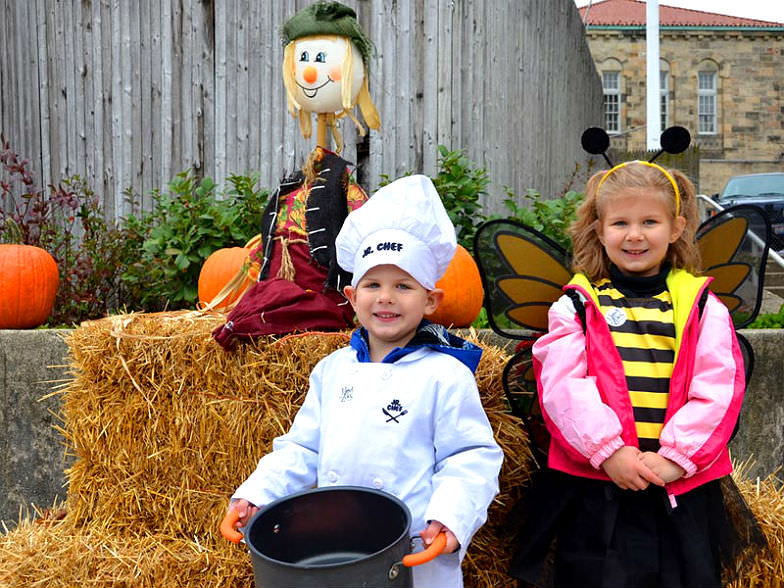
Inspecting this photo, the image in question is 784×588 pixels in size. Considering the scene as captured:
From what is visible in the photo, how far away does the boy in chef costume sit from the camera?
1.95 meters

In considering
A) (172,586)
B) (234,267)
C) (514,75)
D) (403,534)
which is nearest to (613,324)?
(403,534)

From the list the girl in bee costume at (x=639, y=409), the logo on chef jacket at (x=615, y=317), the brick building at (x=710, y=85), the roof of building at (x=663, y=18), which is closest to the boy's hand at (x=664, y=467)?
the girl in bee costume at (x=639, y=409)

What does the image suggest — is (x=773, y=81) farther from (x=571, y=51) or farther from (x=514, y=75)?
(x=514, y=75)

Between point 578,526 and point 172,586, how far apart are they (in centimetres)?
152

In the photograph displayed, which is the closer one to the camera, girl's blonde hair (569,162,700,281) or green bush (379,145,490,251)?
girl's blonde hair (569,162,700,281)

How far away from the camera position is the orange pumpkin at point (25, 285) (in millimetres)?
4082

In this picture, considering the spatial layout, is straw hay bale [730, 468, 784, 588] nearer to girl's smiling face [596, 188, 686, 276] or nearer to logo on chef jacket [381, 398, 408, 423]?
girl's smiling face [596, 188, 686, 276]

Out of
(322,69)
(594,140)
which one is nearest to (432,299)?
(594,140)

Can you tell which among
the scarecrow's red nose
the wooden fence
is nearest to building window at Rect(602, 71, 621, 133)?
the wooden fence

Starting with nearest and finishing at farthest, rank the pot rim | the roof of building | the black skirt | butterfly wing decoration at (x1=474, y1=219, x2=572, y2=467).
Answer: the pot rim < the black skirt < butterfly wing decoration at (x1=474, y1=219, x2=572, y2=467) < the roof of building

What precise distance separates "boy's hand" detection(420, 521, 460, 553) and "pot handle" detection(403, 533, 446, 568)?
0.04ft

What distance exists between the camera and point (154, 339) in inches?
108

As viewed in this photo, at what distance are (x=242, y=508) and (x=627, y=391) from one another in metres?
1.16

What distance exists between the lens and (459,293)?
3.54m
